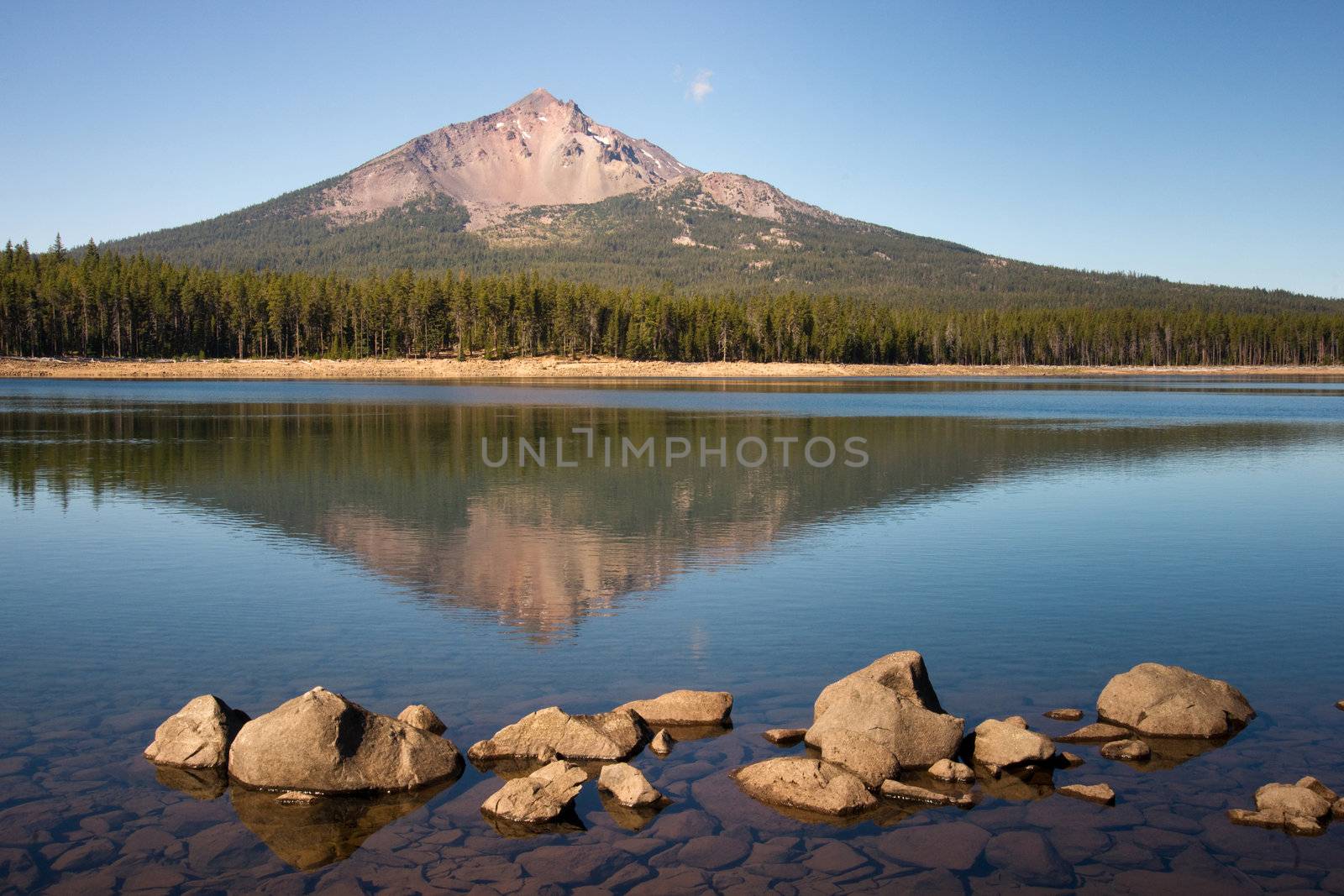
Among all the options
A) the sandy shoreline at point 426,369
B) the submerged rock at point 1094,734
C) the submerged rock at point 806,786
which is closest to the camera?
the submerged rock at point 806,786

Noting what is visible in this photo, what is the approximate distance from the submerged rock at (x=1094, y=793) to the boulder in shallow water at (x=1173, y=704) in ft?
6.15

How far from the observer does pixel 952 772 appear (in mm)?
10656

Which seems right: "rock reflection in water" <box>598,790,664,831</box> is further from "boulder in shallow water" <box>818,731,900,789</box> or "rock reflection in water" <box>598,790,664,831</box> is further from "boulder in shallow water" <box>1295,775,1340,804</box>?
"boulder in shallow water" <box>1295,775,1340,804</box>

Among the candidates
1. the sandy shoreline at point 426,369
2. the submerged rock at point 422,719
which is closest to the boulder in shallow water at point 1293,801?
the submerged rock at point 422,719

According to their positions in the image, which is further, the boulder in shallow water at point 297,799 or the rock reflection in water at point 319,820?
the boulder in shallow water at point 297,799

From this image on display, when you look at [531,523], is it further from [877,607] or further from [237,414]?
[237,414]

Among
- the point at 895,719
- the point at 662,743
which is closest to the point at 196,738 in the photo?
the point at 662,743

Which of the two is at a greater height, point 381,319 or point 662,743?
point 381,319

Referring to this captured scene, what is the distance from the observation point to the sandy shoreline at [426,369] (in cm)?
11675

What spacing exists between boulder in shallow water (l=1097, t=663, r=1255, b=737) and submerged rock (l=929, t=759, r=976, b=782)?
2.57m

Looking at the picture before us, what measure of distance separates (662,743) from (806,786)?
1.78 meters

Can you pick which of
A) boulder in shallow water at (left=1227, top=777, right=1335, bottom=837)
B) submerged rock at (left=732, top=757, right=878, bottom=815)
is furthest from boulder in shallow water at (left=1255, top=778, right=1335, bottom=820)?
submerged rock at (left=732, top=757, right=878, bottom=815)

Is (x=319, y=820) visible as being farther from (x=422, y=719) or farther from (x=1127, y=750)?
(x=1127, y=750)

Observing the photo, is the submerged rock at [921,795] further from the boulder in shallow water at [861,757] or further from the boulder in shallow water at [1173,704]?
the boulder in shallow water at [1173,704]
